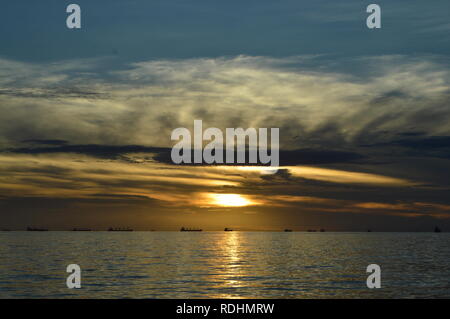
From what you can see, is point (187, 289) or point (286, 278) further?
point (286, 278)

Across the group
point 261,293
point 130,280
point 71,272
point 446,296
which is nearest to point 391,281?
point 446,296

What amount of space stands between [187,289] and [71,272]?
26714 mm
